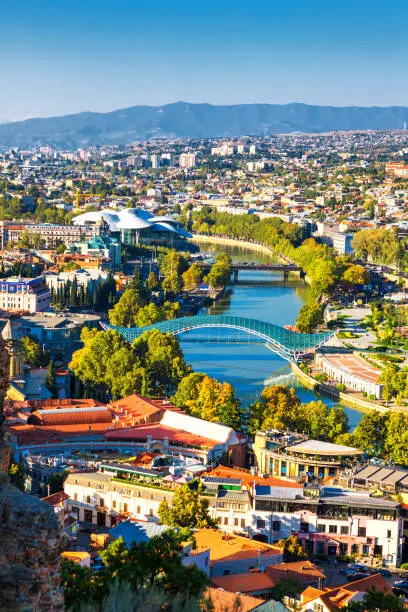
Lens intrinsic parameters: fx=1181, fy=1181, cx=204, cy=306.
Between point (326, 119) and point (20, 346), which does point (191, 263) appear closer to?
point (20, 346)

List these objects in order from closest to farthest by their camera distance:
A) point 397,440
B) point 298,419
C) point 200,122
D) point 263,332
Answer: point 397,440 < point 298,419 < point 263,332 < point 200,122

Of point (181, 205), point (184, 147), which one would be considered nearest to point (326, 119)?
point (184, 147)

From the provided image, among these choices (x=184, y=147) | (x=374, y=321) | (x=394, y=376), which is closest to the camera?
(x=394, y=376)

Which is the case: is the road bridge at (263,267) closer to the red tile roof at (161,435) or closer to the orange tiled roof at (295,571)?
the red tile roof at (161,435)

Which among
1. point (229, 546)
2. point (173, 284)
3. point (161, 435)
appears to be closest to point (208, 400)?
point (161, 435)

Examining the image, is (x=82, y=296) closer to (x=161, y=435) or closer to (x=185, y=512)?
(x=161, y=435)

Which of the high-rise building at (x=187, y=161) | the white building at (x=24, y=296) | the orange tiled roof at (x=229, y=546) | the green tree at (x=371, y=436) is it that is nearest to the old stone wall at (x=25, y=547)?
the orange tiled roof at (x=229, y=546)
